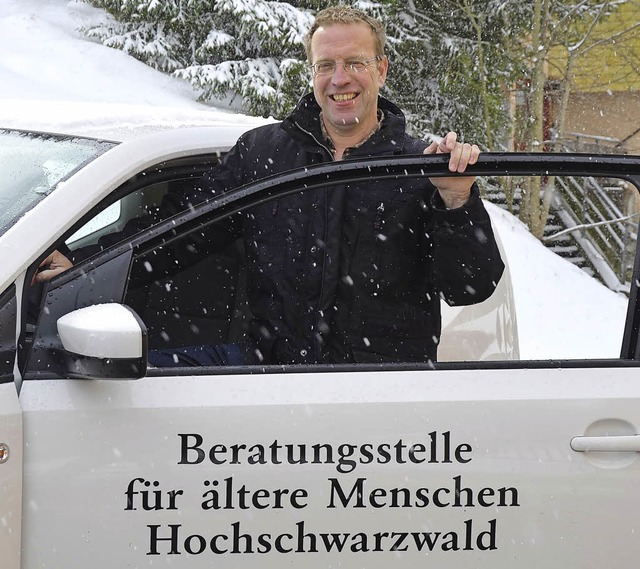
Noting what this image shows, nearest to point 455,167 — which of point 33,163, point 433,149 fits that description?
point 433,149

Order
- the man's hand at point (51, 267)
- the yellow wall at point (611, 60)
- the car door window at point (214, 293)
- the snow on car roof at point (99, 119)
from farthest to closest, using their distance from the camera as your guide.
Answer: the yellow wall at point (611, 60)
the snow on car roof at point (99, 119)
the man's hand at point (51, 267)
the car door window at point (214, 293)

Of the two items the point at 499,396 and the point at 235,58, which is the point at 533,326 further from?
the point at 235,58

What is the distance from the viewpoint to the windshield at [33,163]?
232 cm

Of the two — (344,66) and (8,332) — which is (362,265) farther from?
(8,332)

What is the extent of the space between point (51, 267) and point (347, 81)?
3.44 ft

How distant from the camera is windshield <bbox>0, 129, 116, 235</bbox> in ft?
7.62

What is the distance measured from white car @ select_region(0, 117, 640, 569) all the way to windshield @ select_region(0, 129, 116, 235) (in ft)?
0.61

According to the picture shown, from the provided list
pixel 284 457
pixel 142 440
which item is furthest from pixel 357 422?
pixel 142 440

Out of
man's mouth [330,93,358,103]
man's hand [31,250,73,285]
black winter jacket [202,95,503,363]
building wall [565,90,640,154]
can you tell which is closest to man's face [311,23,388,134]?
man's mouth [330,93,358,103]

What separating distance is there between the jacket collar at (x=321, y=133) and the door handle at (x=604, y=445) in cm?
108

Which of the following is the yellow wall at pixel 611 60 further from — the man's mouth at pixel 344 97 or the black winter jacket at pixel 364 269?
the black winter jacket at pixel 364 269

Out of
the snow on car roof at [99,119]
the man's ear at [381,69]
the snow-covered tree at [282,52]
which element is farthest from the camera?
the snow-covered tree at [282,52]

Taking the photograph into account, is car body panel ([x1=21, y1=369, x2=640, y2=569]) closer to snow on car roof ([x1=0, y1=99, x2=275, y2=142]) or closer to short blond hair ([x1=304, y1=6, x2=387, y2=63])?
snow on car roof ([x1=0, y1=99, x2=275, y2=142])

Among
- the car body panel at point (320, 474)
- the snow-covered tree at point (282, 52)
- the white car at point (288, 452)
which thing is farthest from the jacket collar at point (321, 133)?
the snow-covered tree at point (282, 52)
